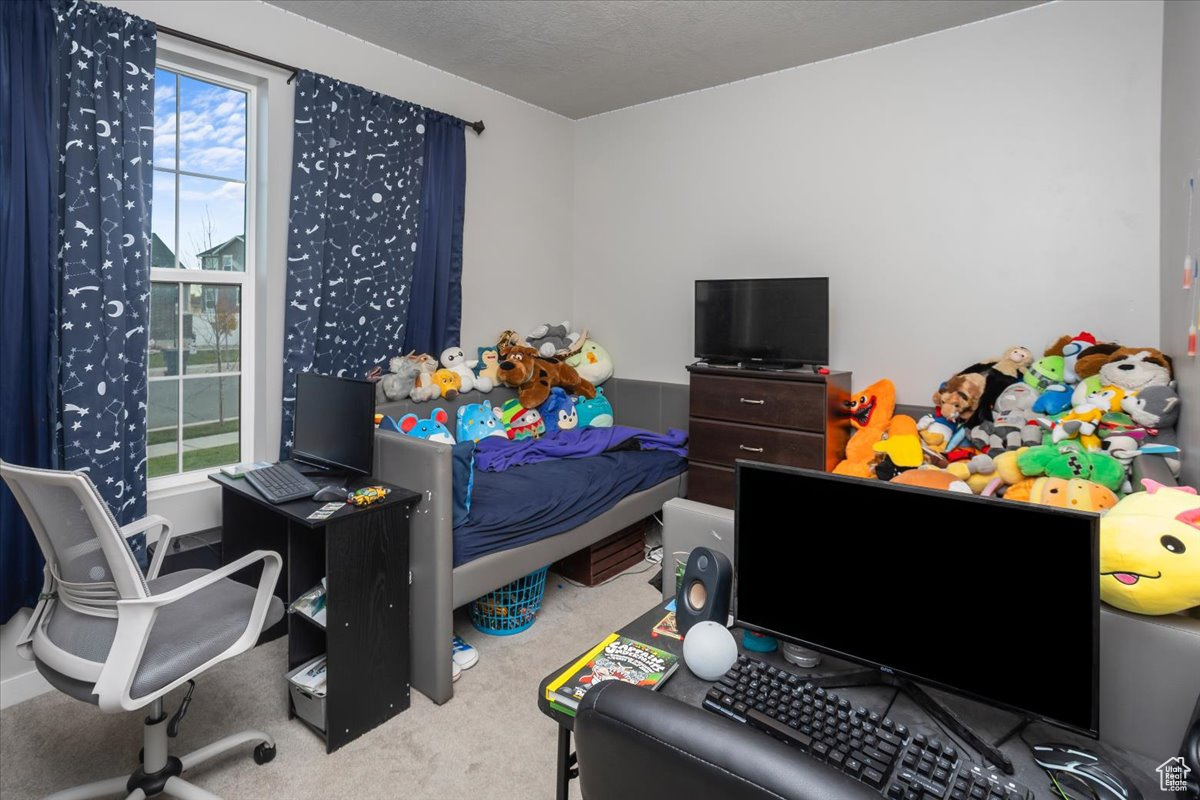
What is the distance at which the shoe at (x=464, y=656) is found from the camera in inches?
95.0

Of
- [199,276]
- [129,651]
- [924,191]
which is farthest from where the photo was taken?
[924,191]

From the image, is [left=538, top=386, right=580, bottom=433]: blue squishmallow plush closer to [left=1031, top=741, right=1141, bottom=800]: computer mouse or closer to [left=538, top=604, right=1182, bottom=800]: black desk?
[left=538, top=604, right=1182, bottom=800]: black desk

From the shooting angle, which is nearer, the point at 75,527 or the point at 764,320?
the point at 75,527

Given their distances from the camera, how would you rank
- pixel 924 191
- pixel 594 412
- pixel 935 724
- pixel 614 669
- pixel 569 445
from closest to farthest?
pixel 935 724, pixel 614 669, pixel 924 191, pixel 569 445, pixel 594 412

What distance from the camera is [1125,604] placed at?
3.17ft

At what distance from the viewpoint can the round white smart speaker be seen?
43.0 inches

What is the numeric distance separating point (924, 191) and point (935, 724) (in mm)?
2878

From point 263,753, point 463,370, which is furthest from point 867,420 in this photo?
point 263,753

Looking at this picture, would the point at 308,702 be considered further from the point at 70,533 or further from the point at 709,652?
the point at 709,652

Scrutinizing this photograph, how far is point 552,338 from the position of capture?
13.8 feet

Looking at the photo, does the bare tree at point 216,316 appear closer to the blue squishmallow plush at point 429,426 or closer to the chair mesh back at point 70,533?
the blue squishmallow plush at point 429,426

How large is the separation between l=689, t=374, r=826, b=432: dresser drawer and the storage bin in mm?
2191

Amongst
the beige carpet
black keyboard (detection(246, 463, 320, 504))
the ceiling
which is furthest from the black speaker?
the ceiling

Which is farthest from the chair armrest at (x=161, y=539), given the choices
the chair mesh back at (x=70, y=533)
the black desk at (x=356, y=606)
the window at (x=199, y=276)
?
the window at (x=199, y=276)
